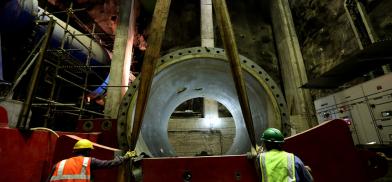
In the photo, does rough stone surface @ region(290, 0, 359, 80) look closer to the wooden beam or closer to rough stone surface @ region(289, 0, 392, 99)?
rough stone surface @ region(289, 0, 392, 99)

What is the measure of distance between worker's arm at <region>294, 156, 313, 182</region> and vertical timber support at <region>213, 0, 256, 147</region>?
41 cm

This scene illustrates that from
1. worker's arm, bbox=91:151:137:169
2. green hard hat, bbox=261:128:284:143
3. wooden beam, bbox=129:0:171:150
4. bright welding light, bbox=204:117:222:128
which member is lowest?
worker's arm, bbox=91:151:137:169

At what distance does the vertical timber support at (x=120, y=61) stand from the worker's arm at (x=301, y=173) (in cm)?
517

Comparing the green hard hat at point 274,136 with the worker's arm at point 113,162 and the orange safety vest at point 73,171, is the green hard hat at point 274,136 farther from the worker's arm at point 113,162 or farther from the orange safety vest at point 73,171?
the orange safety vest at point 73,171

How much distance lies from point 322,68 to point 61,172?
280 inches

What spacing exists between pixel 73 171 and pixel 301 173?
2246 millimetres

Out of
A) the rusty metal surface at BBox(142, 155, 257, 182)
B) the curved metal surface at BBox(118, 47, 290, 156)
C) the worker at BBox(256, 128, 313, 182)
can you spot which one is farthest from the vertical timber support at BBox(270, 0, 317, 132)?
the rusty metal surface at BBox(142, 155, 257, 182)

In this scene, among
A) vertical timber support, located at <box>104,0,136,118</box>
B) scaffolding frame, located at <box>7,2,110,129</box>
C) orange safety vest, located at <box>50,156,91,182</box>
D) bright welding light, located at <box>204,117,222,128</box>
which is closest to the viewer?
orange safety vest, located at <box>50,156,91,182</box>

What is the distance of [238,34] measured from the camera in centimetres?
848

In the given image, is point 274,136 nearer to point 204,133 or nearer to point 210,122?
point 210,122

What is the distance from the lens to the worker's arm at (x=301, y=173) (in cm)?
185

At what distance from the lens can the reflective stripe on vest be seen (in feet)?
6.23

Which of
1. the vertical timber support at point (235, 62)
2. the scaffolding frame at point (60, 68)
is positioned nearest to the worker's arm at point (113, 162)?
the vertical timber support at point (235, 62)

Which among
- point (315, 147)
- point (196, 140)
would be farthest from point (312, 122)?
point (315, 147)
